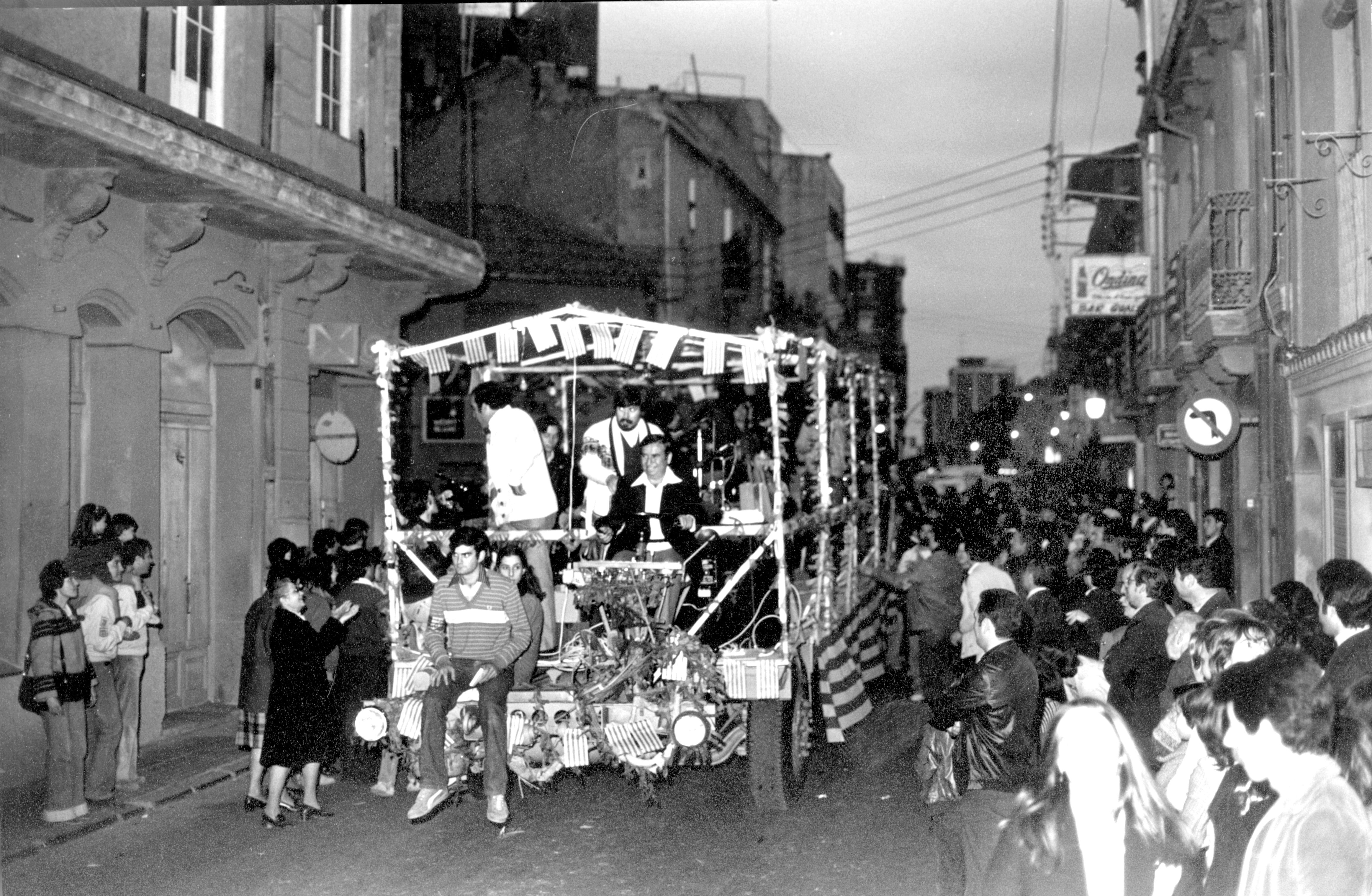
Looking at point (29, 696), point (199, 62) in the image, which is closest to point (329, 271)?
point (199, 62)

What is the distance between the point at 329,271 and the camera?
46.4 feet

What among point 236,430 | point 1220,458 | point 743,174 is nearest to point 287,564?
point 236,430

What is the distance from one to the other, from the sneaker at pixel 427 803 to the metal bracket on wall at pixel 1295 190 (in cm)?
755

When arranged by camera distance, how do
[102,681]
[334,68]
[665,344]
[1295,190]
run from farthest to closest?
[334,68], [1295,190], [665,344], [102,681]

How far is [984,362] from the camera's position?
5109cm

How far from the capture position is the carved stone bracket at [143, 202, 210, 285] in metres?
11.4

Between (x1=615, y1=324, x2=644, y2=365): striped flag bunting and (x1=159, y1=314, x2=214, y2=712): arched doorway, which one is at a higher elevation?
(x1=615, y1=324, x2=644, y2=365): striped flag bunting

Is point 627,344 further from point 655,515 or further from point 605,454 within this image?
point 655,515

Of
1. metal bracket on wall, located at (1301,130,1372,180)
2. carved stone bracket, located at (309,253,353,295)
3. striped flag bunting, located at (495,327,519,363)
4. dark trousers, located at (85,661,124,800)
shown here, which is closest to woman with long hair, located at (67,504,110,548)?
dark trousers, located at (85,661,124,800)

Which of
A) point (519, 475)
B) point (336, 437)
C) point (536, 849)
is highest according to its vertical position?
point (336, 437)

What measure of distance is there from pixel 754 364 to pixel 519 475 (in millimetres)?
1980

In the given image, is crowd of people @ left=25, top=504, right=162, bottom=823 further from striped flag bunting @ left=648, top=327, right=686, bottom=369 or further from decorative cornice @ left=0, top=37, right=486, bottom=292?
striped flag bunting @ left=648, top=327, right=686, bottom=369

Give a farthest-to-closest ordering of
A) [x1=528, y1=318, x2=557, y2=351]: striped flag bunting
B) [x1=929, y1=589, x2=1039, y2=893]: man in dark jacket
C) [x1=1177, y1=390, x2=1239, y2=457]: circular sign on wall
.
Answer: [x1=1177, y1=390, x2=1239, y2=457]: circular sign on wall < [x1=528, y1=318, x2=557, y2=351]: striped flag bunting < [x1=929, y1=589, x2=1039, y2=893]: man in dark jacket

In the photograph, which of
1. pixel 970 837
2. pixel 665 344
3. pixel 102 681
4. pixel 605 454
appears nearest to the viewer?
pixel 970 837
